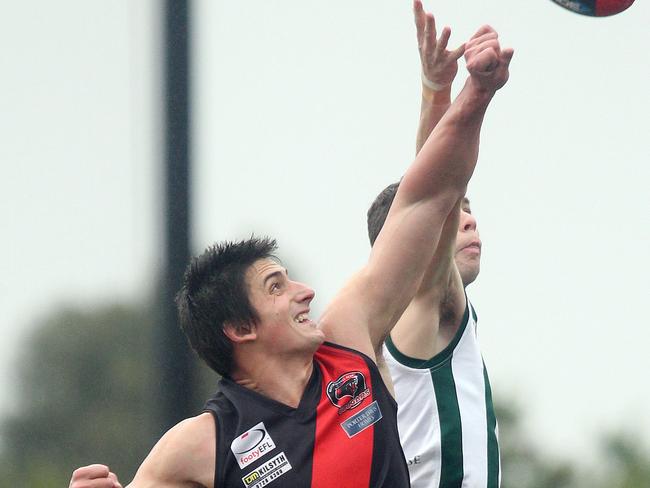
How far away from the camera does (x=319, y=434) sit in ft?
14.8

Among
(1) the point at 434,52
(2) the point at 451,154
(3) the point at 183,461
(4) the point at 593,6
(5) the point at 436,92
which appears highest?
(4) the point at 593,6

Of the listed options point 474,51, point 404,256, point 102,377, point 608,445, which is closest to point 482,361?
point 404,256

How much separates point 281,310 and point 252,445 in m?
0.41

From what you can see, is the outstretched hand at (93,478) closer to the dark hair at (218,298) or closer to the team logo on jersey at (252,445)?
the team logo on jersey at (252,445)

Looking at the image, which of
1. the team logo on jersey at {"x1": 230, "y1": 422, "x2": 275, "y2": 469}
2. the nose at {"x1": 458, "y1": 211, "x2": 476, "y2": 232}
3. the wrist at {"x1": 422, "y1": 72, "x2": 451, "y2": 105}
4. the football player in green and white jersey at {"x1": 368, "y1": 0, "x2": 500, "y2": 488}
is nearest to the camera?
the team logo on jersey at {"x1": 230, "y1": 422, "x2": 275, "y2": 469}

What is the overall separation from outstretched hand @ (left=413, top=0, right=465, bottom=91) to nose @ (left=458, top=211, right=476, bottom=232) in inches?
27.7

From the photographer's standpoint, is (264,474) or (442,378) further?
(442,378)

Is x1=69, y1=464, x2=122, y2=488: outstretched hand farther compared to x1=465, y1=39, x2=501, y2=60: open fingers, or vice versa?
x1=465, y1=39, x2=501, y2=60: open fingers

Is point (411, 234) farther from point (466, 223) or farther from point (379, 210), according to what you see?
point (466, 223)

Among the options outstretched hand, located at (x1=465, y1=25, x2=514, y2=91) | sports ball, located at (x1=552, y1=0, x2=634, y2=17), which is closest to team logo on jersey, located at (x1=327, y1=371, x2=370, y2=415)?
outstretched hand, located at (x1=465, y1=25, x2=514, y2=91)

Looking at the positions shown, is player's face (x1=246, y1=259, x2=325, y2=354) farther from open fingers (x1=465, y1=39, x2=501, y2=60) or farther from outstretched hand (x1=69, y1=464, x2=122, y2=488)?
open fingers (x1=465, y1=39, x2=501, y2=60)

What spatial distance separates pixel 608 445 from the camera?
29.4 ft

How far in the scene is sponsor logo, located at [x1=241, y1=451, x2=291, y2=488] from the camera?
444cm

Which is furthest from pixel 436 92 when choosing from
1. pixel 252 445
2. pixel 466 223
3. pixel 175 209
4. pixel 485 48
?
pixel 252 445
